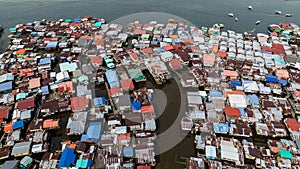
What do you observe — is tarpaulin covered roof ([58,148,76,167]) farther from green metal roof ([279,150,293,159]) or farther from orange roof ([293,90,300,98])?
orange roof ([293,90,300,98])

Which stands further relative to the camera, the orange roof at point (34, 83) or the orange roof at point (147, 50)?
the orange roof at point (147, 50)

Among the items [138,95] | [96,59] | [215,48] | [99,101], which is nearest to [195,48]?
[215,48]

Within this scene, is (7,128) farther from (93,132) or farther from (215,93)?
(215,93)

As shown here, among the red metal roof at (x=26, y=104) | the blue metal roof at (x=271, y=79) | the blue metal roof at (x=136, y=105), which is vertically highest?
the blue metal roof at (x=271, y=79)

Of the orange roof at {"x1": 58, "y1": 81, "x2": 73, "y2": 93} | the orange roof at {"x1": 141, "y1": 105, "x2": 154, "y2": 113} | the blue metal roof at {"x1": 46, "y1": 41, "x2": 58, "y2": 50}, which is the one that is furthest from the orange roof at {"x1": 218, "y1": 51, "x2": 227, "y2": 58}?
the blue metal roof at {"x1": 46, "y1": 41, "x2": 58, "y2": 50}

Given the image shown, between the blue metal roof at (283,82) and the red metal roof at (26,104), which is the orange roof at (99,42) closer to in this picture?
the red metal roof at (26,104)

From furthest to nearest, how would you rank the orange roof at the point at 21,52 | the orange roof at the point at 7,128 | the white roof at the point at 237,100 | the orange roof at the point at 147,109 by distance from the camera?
1. the orange roof at the point at 21,52
2. the white roof at the point at 237,100
3. the orange roof at the point at 147,109
4. the orange roof at the point at 7,128

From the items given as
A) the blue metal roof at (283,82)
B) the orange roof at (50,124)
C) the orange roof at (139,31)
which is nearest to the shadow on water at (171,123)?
the orange roof at (50,124)
